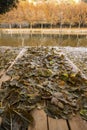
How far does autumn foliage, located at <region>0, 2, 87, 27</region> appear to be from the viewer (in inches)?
1875

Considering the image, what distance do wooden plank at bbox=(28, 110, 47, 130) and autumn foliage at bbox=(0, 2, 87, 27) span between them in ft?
147

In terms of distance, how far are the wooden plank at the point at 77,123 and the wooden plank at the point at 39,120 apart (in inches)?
10.8

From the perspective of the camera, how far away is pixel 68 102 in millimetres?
2906

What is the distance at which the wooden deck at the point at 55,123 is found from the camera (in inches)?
92.7

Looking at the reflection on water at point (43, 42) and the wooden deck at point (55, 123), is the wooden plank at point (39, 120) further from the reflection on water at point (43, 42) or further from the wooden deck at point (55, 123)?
the reflection on water at point (43, 42)

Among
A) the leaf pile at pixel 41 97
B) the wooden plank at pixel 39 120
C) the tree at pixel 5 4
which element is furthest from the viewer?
the tree at pixel 5 4

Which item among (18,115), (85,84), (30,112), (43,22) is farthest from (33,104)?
(43,22)

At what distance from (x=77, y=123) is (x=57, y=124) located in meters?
0.22

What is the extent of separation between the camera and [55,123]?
7.97 feet

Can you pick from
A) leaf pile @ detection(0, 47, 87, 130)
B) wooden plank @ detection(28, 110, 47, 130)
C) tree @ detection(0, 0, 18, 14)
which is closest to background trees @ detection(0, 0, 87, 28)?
tree @ detection(0, 0, 18, 14)

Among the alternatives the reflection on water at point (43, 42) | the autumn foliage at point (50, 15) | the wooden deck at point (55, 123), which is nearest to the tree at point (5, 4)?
the wooden deck at point (55, 123)

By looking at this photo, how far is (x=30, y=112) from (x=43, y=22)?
1843 inches

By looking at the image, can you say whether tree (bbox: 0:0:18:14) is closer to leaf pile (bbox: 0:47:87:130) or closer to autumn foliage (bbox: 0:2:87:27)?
leaf pile (bbox: 0:47:87:130)

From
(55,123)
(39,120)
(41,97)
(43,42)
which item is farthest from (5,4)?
(43,42)
